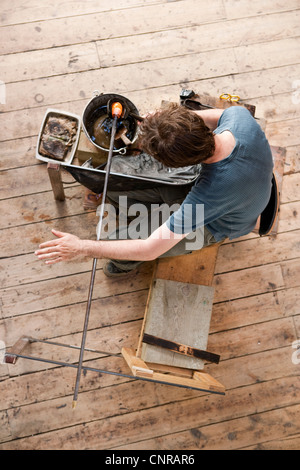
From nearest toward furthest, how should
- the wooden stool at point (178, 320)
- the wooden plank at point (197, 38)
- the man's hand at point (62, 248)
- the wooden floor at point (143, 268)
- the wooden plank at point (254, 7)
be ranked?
1. the man's hand at point (62, 248)
2. the wooden stool at point (178, 320)
3. the wooden floor at point (143, 268)
4. the wooden plank at point (197, 38)
5. the wooden plank at point (254, 7)

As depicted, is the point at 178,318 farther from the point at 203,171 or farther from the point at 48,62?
the point at 48,62

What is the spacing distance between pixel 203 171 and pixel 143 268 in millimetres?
947

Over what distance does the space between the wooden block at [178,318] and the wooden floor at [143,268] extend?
30cm

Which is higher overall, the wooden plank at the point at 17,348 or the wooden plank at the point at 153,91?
the wooden plank at the point at 153,91

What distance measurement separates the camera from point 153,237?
1.60 metres

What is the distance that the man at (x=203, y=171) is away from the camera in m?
1.40

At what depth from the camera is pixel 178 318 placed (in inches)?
80.6

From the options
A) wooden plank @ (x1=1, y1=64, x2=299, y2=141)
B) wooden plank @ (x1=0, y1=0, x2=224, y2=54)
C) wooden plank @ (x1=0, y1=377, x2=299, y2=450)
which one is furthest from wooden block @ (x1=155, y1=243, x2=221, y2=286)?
wooden plank @ (x1=0, y1=0, x2=224, y2=54)

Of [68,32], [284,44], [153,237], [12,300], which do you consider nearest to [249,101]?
[284,44]

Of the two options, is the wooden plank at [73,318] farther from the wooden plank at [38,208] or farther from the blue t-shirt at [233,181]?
the blue t-shirt at [233,181]

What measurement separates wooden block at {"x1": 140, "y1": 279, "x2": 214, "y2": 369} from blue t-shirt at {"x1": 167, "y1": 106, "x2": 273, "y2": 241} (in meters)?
0.59

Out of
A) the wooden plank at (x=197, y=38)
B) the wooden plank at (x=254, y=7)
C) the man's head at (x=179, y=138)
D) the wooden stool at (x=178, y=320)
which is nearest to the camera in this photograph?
the man's head at (x=179, y=138)

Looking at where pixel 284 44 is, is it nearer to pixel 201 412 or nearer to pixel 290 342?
pixel 290 342

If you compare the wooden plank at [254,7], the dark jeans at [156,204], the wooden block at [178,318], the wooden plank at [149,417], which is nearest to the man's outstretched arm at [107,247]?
the dark jeans at [156,204]
